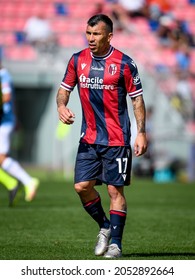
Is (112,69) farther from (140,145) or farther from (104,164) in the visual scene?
(104,164)

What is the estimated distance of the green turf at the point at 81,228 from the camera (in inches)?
332

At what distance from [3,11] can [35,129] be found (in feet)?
14.0

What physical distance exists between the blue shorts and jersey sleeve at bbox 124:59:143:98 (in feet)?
1.81

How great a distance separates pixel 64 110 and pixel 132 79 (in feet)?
2.30

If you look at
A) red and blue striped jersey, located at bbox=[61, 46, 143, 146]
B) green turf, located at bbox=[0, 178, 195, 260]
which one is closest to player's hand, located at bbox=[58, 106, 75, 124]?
red and blue striped jersey, located at bbox=[61, 46, 143, 146]

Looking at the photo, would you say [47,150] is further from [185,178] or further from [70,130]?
[185,178]

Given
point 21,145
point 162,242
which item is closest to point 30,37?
point 21,145

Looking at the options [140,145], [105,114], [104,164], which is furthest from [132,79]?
[104,164]

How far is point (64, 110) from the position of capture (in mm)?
8070

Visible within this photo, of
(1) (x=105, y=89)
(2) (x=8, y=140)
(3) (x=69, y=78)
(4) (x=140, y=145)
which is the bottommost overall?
(2) (x=8, y=140)

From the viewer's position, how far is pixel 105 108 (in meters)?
8.20

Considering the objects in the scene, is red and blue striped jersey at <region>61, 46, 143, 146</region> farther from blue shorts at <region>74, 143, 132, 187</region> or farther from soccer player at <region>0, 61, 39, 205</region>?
soccer player at <region>0, 61, 39, 205</region>

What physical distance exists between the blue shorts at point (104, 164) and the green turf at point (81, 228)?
0.73 metres

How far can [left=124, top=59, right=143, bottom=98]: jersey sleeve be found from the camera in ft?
26.4
